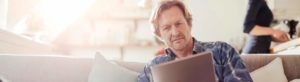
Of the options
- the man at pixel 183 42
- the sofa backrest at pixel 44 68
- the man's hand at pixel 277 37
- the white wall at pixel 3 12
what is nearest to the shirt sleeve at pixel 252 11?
the man's hand at pixel 277 37

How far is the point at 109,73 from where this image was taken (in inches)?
60.4

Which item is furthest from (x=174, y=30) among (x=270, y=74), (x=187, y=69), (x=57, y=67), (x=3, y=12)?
(x=3, y=12)

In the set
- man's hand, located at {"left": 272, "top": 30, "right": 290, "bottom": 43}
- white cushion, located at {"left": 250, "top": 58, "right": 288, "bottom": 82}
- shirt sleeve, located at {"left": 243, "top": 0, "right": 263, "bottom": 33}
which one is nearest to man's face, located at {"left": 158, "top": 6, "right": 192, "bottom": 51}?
white cushion, located at {"left": 250, "top": 58, "right": 288, "bottom": 82}

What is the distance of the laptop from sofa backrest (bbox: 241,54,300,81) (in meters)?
0.59

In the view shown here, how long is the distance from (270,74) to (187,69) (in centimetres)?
60

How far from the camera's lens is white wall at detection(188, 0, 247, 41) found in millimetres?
3573

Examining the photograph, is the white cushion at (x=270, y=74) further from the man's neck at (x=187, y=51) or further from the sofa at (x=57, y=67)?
the man's neck at (x=187, y=51)

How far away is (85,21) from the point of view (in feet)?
13.0

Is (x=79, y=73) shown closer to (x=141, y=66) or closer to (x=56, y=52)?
(x=141, y=66)

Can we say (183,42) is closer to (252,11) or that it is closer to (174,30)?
(174,30)

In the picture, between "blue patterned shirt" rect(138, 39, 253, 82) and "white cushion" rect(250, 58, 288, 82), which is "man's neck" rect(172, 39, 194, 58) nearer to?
"blue patterned shirt" rect(138, 39, 253, 82)

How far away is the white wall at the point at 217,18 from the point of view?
11.7 ft

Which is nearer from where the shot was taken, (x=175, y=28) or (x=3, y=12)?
(x=175, y=28)

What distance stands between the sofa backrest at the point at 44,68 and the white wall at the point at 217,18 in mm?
2181
